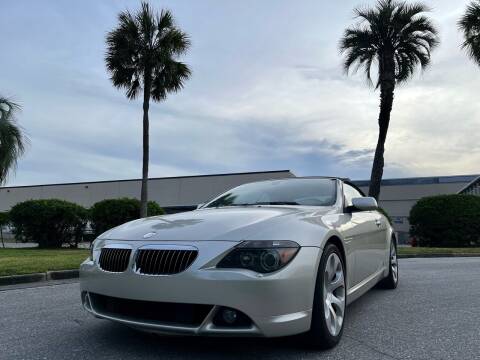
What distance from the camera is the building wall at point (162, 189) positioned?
37781mm

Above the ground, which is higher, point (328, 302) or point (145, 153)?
point (145, 153)

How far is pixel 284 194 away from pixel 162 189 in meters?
36.3

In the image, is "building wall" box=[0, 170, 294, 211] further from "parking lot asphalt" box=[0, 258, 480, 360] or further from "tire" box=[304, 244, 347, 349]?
"tire" box=[304, 244, 347, 349]

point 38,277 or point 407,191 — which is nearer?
point 38,277

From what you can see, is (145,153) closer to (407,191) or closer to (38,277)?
(38,277)

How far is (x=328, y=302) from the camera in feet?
11.8

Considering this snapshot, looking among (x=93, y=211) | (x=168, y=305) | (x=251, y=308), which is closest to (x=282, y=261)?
(x=251, y=308)

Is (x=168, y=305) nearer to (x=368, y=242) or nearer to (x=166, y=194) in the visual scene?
(x=368, y=242)

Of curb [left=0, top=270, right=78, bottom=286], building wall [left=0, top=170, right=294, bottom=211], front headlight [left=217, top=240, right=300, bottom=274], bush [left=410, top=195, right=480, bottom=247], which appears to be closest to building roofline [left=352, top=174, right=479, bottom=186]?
building wall [left=0, top=170, right=294, bottom=211]

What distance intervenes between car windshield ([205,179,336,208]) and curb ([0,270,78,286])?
171 inches

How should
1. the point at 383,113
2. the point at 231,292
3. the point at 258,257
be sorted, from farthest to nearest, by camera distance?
the point at 383,113 → the point at 258,257 → the point at 231,292

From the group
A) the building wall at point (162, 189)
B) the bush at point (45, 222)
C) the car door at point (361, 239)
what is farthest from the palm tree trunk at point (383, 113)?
the car door at point (361, 239)

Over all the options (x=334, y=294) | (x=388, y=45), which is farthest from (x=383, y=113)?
(x=334, y=294)

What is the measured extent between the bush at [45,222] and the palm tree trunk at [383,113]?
1224 centimetres
